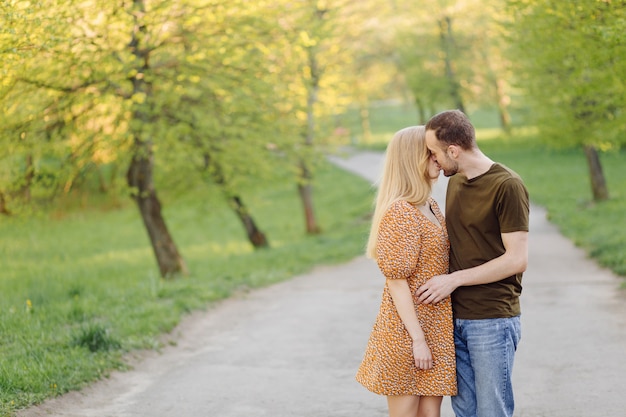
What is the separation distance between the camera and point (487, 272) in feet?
12.5

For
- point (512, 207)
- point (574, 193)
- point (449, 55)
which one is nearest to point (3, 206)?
point (512, 207)

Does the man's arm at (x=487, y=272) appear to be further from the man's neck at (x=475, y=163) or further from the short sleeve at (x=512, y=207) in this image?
the man's neck at (x=475, y=163)

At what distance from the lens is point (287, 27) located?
1344 cm

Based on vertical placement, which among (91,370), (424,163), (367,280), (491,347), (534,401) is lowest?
(367,280)

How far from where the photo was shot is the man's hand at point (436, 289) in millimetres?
3879

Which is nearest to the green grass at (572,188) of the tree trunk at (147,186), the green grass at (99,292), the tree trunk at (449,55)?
the tree trunk at (449,55)

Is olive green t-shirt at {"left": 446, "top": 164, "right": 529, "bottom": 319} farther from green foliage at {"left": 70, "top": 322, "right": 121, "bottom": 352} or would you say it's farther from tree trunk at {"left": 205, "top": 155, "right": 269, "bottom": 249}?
tree trunk at {"left": 205, "top": 155, "right": 269, "bottom": 249}

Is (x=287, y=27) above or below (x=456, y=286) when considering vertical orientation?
above

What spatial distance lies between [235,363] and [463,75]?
33495 millimetres

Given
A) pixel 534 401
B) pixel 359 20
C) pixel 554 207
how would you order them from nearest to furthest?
pixel 534 401 < pixel 554 207 < pixel 359 20

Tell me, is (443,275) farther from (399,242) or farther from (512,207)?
(512,207)

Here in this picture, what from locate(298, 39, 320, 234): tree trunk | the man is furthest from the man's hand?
locate(298, 39, 320, 234): tree trunk

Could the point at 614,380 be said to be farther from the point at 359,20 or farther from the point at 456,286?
the point at 359,20

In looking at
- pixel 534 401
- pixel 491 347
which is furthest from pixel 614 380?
pixel 491 347
